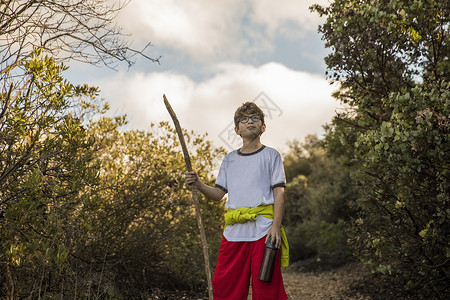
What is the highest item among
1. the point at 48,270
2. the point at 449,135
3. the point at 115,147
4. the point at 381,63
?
the point at 381,63

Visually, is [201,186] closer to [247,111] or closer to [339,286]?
[247,111]

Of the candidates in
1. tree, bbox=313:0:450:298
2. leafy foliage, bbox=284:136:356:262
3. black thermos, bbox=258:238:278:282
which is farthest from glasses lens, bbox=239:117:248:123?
leafy foliage, bbox=284:136:356:262

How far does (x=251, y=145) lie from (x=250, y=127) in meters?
0.17

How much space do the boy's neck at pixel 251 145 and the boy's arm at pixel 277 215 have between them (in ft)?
1.44

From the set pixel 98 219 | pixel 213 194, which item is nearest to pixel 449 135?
pixel 213 194

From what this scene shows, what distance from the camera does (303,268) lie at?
12508 millimetres

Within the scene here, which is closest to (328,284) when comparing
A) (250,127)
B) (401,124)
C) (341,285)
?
(341,285)

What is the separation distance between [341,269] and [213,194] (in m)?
8.44

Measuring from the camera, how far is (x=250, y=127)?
3572 millimetres

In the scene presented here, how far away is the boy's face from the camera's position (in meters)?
3.57

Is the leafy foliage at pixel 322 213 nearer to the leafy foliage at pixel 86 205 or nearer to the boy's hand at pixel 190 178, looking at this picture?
the leafy foliage at pixel 86 205

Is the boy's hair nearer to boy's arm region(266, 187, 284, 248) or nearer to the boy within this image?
the boy

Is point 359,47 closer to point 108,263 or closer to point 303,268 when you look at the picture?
point 108,263

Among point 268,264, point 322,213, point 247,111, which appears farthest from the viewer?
point 322,213
